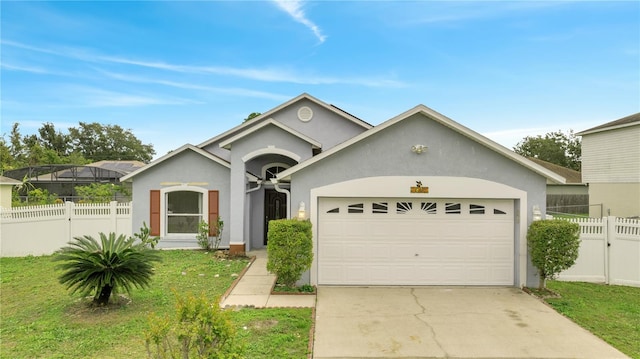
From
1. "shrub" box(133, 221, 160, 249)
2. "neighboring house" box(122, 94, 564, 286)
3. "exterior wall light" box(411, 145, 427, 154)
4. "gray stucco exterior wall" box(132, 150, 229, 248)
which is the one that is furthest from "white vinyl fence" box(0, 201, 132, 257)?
"exterior wall light" box(411, 145, 427, 154)

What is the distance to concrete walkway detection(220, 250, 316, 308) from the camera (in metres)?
7.37

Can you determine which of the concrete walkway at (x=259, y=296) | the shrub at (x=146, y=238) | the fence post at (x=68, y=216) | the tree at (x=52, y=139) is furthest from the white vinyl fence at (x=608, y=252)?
the tree at (x=52, y=139)

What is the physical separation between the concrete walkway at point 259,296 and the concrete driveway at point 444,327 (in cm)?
47

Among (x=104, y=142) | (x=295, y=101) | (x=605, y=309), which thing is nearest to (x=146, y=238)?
(x=295, y=101)

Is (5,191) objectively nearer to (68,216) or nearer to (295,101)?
(68,216)

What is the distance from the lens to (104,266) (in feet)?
21.5

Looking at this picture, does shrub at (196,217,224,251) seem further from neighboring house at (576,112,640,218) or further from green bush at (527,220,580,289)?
neighboring house at (576,112,640,218)

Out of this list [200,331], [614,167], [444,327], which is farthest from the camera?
[614,167]

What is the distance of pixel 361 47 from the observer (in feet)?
58.3

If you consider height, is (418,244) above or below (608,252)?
above

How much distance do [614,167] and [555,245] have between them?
18731 millimetres

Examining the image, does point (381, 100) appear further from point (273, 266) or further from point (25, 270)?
point (25, 270)

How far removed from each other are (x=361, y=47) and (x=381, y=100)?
17.9 ft

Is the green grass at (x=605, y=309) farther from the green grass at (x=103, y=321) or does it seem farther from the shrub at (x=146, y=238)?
the shrub at (x=146, y=238)
